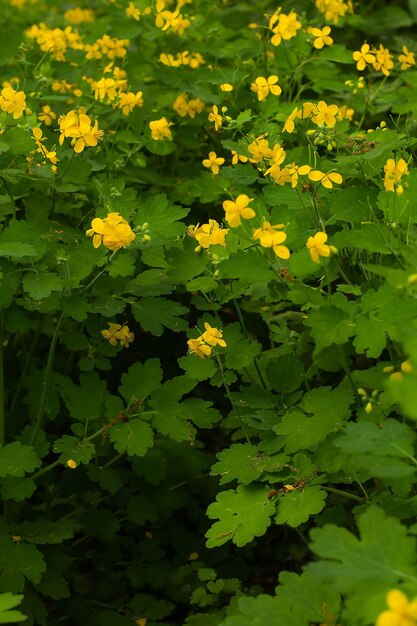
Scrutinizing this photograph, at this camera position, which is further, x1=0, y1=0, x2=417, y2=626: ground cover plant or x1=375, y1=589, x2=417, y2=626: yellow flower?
x1=0, y1=0, x2=417, y2=626: ground cover plant

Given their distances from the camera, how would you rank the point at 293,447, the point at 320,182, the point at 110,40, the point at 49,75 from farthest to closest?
the point at 110,40
the point at 49,75
the point at 320,182
the point at 293,447

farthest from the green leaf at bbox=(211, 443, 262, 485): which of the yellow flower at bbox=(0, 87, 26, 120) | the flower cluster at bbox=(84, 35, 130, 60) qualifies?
the flower cluster at bbox=(84, 35, 130, 60)

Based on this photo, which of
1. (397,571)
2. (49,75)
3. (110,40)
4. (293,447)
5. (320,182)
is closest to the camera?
(397,571)

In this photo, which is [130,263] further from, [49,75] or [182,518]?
[182,518]

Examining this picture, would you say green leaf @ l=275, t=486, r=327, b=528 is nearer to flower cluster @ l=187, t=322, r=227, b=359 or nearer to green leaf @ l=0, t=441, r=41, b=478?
flower cluster @ l=187, t=322, r=227, b=359

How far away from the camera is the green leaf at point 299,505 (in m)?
1.89

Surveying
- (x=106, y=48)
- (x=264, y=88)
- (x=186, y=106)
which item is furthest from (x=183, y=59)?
(x=264, y=88)

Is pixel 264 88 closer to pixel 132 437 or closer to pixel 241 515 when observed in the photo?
pixel 132 437

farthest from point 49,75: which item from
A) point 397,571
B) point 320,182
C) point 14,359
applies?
point 397,571

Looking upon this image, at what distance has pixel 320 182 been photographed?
216cm

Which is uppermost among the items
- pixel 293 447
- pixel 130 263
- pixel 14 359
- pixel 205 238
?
pixel 205 238

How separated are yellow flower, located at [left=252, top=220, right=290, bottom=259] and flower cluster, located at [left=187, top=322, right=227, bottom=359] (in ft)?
1.26

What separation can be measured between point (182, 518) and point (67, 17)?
2.92 m

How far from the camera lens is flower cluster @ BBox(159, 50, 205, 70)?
3146 millimetres
